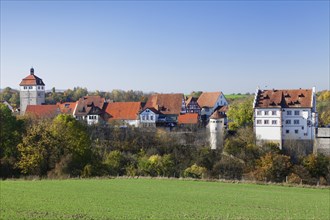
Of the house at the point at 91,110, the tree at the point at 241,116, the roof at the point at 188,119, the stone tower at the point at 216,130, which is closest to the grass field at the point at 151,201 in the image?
the stone tower at the point at 216,130

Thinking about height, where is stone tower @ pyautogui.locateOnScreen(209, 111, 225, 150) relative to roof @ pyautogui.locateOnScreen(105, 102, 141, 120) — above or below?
below

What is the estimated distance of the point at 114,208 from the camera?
1988 centimetres

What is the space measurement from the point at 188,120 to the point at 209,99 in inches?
508

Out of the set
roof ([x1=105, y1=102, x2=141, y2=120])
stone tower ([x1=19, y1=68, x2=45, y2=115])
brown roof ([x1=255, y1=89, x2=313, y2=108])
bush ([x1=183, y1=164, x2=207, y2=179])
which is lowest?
Answer: bush ([x1=183, y1=164, x2=207, y2=179])

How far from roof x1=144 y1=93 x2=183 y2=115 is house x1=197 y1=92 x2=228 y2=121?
5.27 metres

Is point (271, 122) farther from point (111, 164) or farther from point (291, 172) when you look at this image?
point (111, 164)

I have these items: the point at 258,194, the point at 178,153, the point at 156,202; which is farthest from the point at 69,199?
the point at 178,153

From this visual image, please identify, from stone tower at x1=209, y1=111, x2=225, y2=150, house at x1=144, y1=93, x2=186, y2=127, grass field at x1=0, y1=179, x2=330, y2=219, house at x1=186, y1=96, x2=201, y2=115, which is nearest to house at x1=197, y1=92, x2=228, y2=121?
house at x1=186, y1=96, x2=201, y2=115

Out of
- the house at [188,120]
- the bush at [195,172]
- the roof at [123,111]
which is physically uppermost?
the roof at [123,111]

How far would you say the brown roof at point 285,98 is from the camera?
50.5 m

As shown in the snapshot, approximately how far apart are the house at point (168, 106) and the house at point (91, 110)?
659 cm

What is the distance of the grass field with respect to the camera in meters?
18.5

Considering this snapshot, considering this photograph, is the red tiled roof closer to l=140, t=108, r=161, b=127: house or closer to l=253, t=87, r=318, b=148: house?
l=140, t=108, r=161, b=127: house

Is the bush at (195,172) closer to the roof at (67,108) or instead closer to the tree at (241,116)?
the tree at (241,116)
